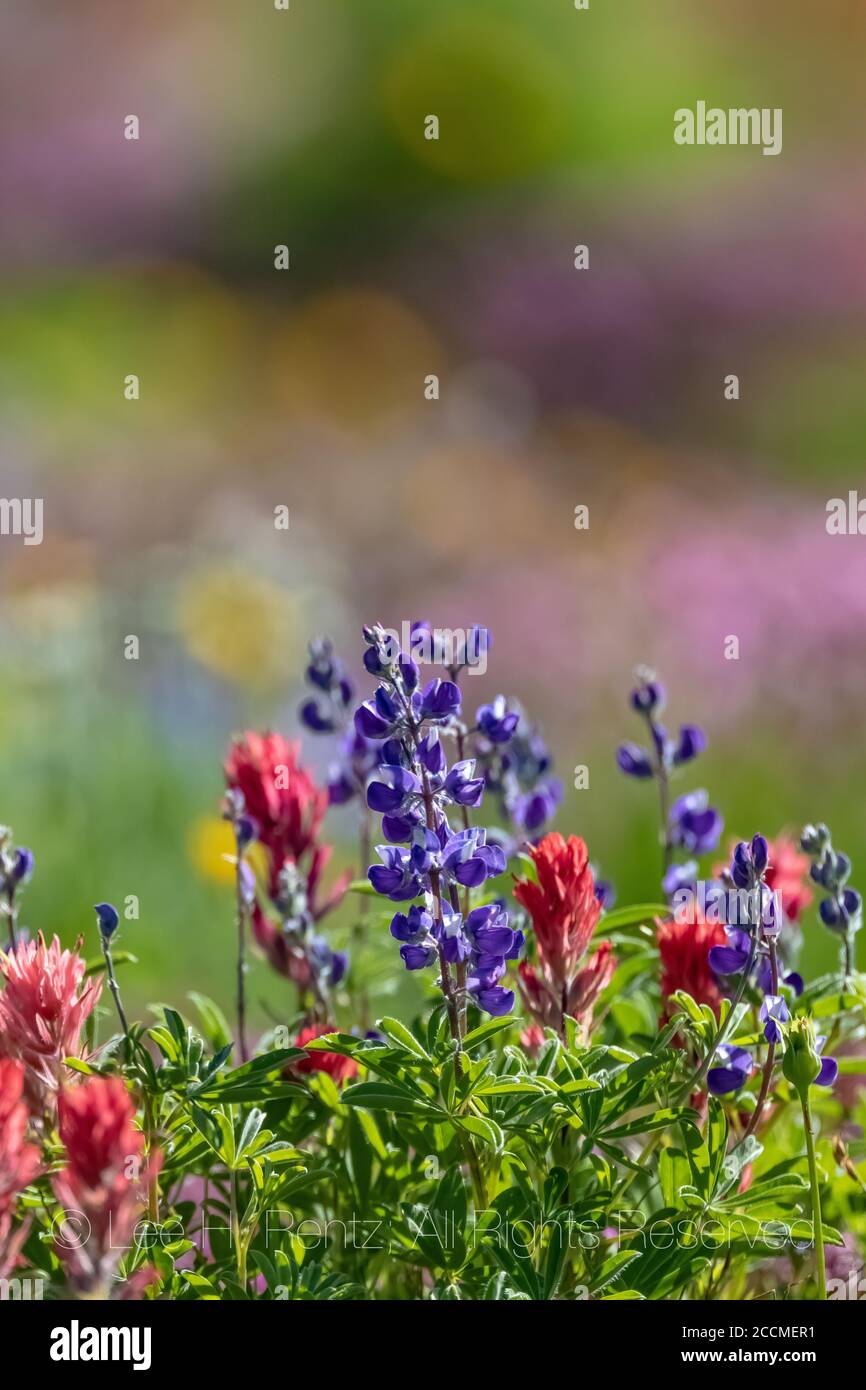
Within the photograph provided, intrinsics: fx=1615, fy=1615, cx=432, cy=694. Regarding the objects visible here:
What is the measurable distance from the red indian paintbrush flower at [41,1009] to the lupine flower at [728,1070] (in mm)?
475

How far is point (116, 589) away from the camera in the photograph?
5.96 metres

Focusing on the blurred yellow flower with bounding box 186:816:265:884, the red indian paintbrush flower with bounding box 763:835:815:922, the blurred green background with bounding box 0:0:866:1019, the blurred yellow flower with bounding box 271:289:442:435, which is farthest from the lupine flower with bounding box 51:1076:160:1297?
the blurred yellow flower with bounding box 271:289:442:435

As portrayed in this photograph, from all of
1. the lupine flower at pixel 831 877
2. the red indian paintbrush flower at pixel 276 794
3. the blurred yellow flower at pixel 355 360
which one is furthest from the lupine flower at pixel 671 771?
the blurred yellow flower at pixel 355 360

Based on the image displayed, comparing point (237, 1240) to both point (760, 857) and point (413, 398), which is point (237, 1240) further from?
point (413, 398)

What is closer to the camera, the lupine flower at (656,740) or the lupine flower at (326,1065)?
the lupine flower at (326,1065)

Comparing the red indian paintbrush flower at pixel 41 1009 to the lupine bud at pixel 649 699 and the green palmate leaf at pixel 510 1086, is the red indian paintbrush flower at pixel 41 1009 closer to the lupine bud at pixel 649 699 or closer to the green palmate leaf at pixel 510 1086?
the green palmate leaf at pixel 510 1086

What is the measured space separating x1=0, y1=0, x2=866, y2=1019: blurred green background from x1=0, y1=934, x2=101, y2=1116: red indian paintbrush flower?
2.30m

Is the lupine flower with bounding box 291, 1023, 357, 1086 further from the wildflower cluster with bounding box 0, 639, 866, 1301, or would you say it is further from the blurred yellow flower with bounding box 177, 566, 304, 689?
the blurred yellow flower with bounding box 177, 566, 304, 689

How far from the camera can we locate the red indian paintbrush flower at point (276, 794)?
4.73 feet

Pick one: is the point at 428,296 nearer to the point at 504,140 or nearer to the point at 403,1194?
the point at 504,140

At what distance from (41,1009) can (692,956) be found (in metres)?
0.50

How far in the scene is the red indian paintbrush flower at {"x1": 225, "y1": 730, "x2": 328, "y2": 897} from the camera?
1.44 m

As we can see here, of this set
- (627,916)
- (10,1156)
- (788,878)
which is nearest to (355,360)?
(788,878)
